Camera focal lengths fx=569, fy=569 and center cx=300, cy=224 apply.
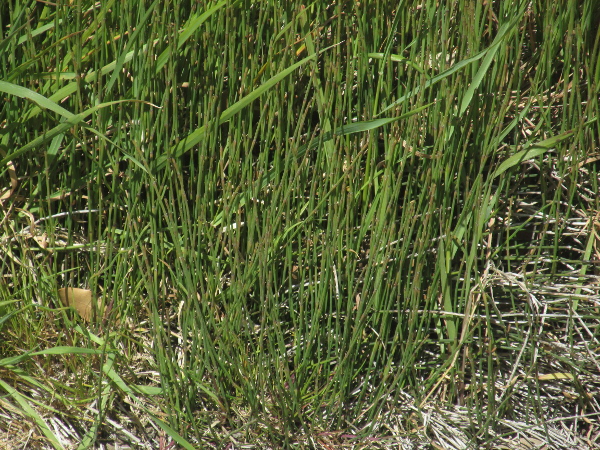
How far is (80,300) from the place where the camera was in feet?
4.19

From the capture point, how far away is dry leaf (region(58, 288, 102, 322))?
49.9 inches

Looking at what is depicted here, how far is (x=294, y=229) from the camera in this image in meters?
1.23

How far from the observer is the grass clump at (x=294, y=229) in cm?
113

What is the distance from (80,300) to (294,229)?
510 mm

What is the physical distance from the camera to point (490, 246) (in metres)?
1.23

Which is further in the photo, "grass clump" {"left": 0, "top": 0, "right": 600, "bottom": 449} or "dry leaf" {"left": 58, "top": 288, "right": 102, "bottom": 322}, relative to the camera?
"dry leaf" {"left": 58, "top": 288, "right": 102, "bottom": 322}

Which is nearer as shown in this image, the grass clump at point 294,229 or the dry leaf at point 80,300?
the grass clump at point 294,229

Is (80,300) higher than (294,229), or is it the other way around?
(294,229)

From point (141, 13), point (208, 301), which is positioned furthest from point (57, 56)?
point (208, 301)

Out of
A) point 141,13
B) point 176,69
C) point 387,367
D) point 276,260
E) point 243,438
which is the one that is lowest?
point 243,438

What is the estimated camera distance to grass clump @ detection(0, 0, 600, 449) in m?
1.13

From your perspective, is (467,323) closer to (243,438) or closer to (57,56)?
(243,438)

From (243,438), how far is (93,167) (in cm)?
66

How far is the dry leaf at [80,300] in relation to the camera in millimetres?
1268
